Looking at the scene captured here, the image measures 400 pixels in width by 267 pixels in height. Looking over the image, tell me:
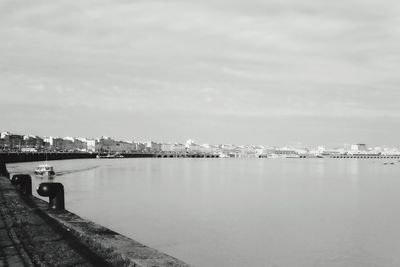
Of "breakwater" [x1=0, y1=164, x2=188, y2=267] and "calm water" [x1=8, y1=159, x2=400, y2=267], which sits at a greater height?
"breakwater" [x1=0, y1=164, x2=188, y2=267]

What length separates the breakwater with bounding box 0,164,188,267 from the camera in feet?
24.6

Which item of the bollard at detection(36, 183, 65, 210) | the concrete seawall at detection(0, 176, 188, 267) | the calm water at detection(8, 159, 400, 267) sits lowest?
the calm water at detection(8, 159, 400, 267)

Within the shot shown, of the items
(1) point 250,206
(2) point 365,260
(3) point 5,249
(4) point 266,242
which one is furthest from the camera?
(1) point 250,206

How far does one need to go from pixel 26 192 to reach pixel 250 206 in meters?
13.3

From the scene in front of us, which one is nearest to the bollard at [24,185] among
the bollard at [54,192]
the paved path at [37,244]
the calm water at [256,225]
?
the calm water at [256,225]

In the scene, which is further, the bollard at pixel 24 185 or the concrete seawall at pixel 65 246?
the bollard at pixel 24 185

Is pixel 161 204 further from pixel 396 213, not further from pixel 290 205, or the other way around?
pixel 396 213

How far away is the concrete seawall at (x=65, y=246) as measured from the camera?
7.51 metres

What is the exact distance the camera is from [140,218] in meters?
23.0

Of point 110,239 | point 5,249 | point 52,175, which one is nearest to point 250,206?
point 110,239

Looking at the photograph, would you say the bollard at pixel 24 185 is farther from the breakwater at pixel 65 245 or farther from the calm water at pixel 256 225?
the breakwater at pixel 65 245

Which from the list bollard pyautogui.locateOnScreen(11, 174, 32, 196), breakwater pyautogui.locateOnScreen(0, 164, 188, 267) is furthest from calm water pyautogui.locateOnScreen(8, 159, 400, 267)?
breakwater pyautogui.locateOnScreen(0, 164, 188, 267)

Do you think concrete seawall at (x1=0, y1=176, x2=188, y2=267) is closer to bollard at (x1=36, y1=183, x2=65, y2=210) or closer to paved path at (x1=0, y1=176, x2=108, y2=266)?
paved path at (x1=0, y1=176, x2=108, y2=266)

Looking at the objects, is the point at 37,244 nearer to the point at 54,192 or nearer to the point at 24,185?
the point at 54,192
